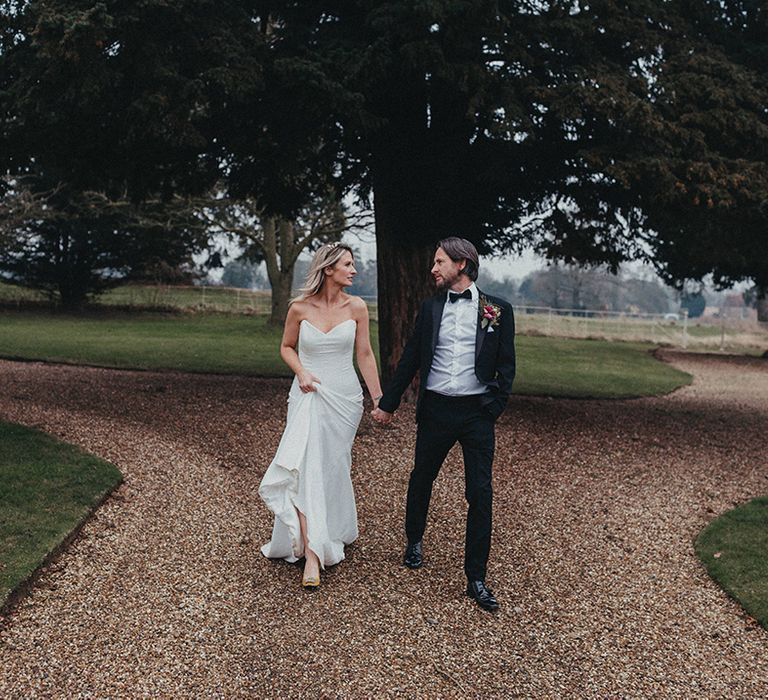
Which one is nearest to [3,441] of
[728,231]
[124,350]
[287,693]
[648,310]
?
[287,693]

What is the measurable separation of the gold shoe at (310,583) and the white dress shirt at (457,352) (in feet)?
4.55

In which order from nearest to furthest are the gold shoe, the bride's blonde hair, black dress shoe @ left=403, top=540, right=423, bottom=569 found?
the gold shoe
the bride's blonde hair
black dress shoe @ left=403, top=540, right=423, bottom=569

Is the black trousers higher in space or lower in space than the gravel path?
higher

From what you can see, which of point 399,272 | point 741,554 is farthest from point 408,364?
point 399,272

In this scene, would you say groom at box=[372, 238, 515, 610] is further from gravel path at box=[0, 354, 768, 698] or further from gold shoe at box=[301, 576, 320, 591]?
gold shoe at box=[301, 576, 320, 591]

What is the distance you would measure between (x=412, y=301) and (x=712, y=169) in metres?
4.16

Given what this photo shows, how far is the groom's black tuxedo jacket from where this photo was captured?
191 inches

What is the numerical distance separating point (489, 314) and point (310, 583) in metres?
2.01

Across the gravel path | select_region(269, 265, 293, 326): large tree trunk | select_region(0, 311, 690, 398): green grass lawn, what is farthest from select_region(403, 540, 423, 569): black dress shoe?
select_region(269, 265, 293, 326): large tree trunk

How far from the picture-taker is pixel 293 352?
5320mm

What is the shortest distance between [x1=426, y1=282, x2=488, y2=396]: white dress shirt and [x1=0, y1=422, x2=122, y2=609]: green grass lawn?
111 inches

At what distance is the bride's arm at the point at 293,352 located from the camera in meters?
5.14

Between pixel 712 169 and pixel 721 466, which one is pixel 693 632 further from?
pixel 712 169

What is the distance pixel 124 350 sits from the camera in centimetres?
1892
